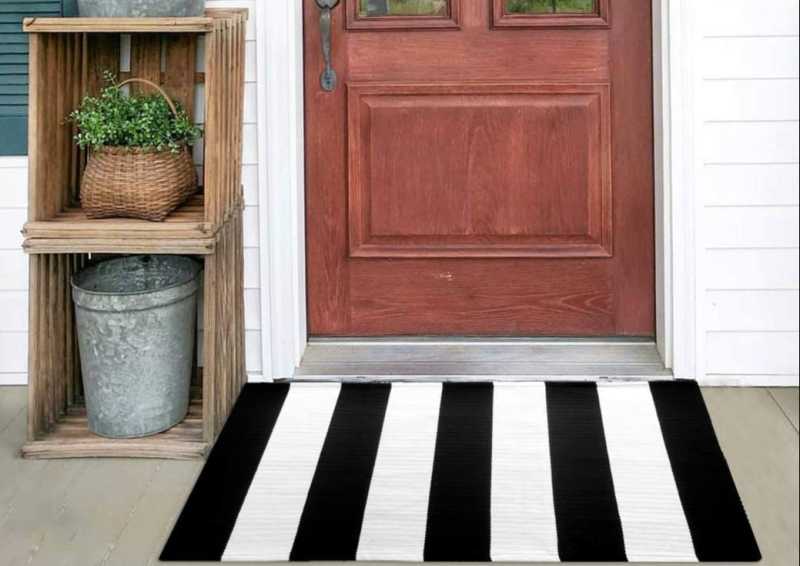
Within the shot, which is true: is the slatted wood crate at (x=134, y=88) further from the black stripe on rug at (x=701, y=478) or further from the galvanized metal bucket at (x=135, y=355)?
the black stripe on rug at (x=701, y=478)

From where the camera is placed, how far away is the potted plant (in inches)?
122

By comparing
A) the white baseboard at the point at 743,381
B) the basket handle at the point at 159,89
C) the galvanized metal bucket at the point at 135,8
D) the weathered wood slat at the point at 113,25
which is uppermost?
the galvanized metal bucket at the point at 135,8

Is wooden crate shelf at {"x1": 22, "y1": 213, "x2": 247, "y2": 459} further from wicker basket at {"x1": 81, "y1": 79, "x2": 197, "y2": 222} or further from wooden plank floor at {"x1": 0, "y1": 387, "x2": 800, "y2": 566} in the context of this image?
wicker basket at {"x1": 81, "y1": 79, "x2": 197, "y2": 222}

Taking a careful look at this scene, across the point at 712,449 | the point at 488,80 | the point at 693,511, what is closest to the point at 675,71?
the point at 488,80

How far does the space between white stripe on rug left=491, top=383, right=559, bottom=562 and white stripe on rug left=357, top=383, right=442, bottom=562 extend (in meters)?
0.15

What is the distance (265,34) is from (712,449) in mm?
1577

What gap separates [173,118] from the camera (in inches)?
130

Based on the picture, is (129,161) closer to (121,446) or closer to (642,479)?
(121,446)

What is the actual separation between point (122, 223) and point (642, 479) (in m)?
1.35

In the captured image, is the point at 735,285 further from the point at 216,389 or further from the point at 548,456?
the point at 216,389

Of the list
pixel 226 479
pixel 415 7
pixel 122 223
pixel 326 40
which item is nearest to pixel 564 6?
pixel 415 7

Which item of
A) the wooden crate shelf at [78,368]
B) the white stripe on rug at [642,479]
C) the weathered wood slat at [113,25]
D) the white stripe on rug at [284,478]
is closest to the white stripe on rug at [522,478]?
the white stripe on rug at [642,479]

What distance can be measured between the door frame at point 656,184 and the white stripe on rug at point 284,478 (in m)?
0.22

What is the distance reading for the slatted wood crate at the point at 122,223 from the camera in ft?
10.1
